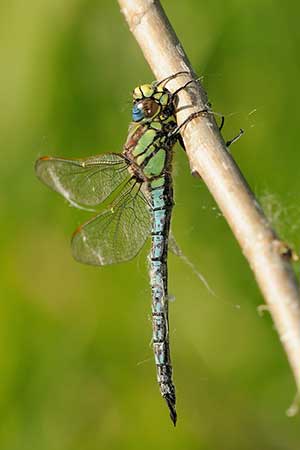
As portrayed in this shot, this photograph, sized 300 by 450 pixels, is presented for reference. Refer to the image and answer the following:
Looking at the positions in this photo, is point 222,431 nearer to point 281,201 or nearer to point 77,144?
point 281,201

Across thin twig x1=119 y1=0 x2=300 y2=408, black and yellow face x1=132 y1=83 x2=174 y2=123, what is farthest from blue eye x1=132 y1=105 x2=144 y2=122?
thin twig x1=119 y1=0 x2=300 y2=408

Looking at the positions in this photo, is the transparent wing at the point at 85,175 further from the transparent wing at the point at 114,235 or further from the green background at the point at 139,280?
the green background at the point at 139,280

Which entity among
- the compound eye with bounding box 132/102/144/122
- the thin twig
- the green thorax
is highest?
the compound eye with bounding box 132/102/144/122

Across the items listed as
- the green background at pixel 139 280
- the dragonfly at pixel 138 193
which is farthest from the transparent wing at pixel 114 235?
the green background at pixel 139 280

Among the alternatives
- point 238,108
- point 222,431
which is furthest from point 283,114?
point 222,431

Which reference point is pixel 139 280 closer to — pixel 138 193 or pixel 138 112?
pixel 138 193

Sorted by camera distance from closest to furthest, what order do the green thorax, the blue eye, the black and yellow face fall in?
the black and yellow face → the green thorax → the blue eye

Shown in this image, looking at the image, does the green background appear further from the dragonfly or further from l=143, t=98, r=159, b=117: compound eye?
l=143, t=98, r=159, b=117: compound eye
